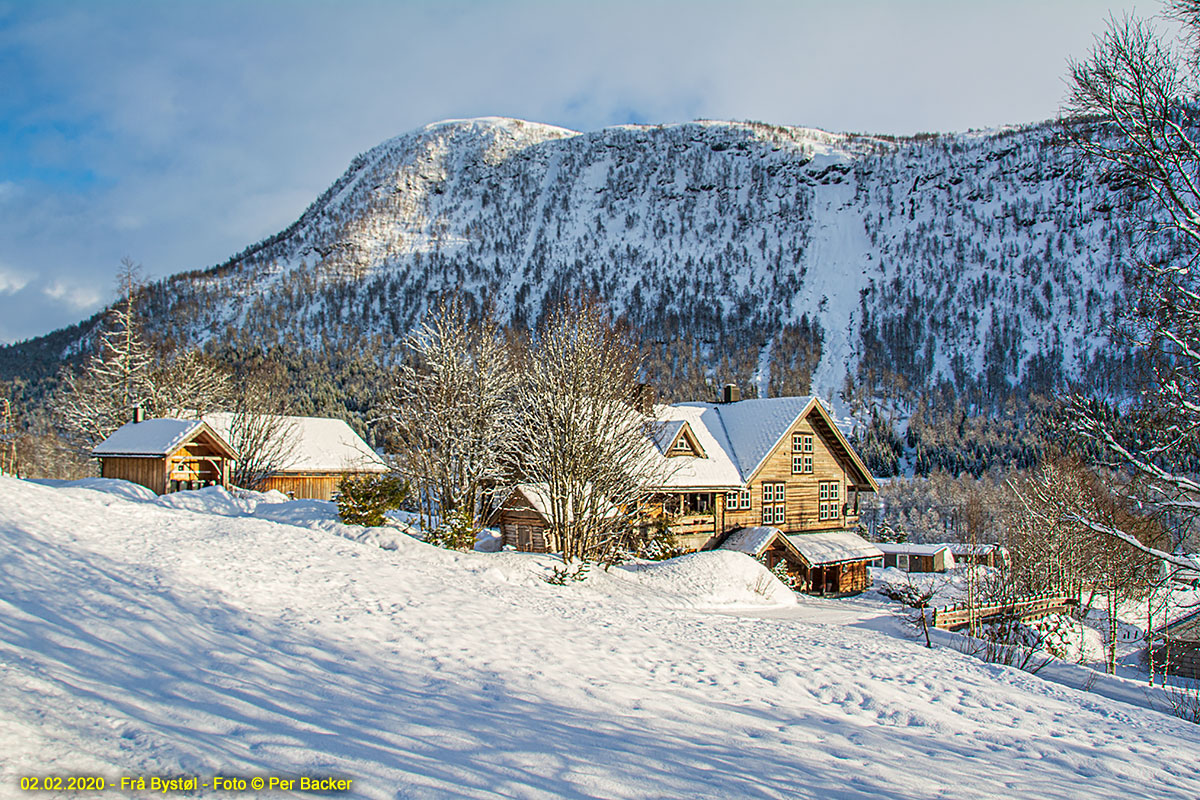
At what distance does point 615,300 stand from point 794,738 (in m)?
188

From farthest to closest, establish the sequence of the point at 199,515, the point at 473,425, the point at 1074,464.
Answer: the point at 1074,464
the point at 473,425
the point at 199,515

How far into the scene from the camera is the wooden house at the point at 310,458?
41.2 metres

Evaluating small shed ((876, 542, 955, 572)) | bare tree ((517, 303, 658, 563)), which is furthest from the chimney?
small shed ((876, 542, 955, 572))

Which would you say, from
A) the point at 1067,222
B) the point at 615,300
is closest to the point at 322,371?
the point at 615,300

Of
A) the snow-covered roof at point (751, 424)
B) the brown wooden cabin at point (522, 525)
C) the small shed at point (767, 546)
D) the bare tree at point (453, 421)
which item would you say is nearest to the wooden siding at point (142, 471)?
the bare tree at point (453, 421)

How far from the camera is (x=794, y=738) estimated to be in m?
7.72

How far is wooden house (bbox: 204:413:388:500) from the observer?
4116 centimetres

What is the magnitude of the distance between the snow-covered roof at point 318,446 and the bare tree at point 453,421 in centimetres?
1869

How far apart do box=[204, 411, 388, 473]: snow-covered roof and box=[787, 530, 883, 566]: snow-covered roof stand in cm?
2558

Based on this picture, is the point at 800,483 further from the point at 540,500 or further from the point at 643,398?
the point at 540,500

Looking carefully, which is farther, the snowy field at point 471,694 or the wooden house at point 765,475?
the wooden house at point 765,475

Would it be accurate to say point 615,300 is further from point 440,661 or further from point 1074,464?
point 440,661

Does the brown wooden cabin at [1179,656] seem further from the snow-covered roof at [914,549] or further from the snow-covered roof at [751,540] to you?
the snow-covered roof at [914,549]

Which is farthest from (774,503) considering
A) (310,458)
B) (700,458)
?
(310,458)
